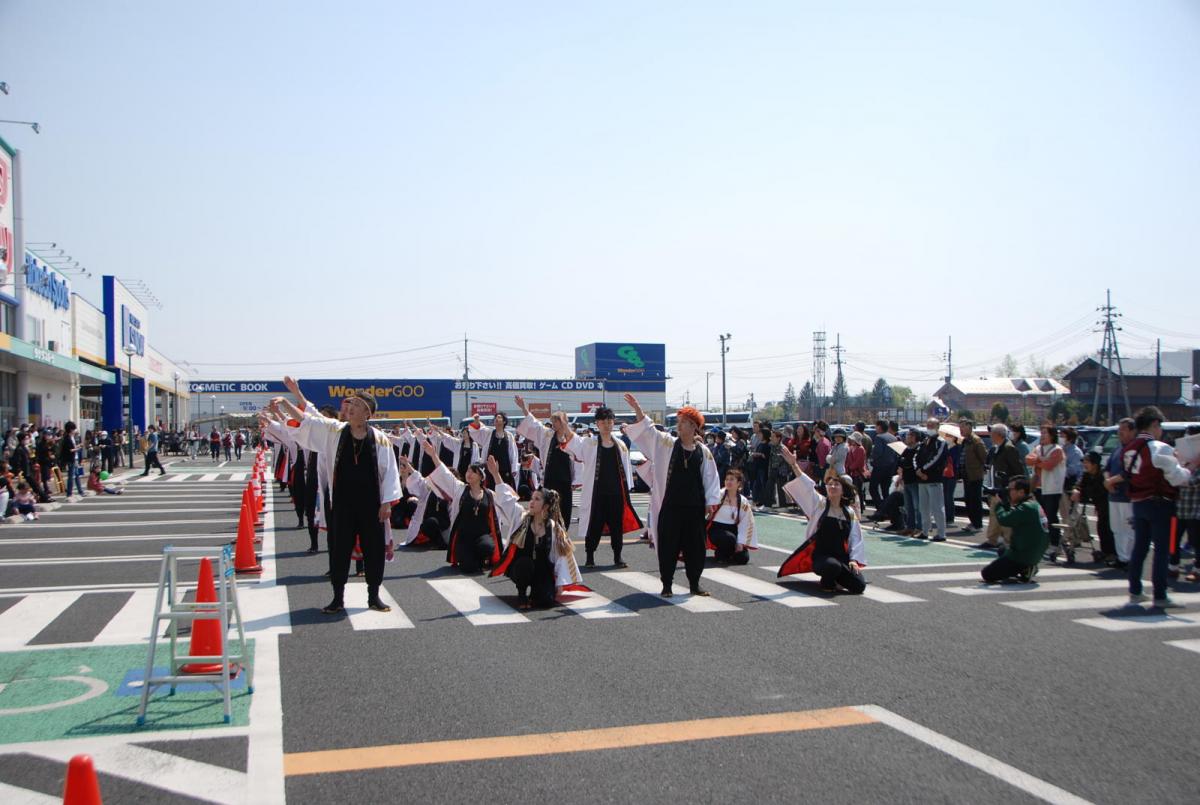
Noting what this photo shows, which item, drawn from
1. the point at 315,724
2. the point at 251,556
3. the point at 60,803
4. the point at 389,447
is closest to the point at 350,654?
the point at 315,724

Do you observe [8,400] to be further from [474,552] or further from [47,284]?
[474,552]

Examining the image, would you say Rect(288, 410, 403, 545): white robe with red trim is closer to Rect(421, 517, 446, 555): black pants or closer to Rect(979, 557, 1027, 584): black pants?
Rect(421, 517, 446, 555): black pants

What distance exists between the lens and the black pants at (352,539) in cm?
848

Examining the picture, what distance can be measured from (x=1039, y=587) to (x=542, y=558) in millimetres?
5252

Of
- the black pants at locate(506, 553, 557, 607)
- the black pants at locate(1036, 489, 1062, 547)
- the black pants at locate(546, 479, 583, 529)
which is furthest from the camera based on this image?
the black pants at locate(546, 479, 583, 529)

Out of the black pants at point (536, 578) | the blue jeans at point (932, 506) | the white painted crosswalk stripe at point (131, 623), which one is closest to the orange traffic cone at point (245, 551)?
the white painted crosswalk stripe at point (131, 623)

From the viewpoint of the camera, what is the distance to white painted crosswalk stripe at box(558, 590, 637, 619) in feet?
28.0

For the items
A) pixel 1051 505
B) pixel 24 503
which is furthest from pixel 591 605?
pixel 24 503

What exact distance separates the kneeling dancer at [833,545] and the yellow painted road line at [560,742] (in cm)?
401

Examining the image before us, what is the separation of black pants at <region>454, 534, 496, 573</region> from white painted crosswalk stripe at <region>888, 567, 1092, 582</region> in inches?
182

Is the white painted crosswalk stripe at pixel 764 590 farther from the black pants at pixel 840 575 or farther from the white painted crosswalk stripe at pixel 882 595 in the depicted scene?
the white painted crosswalk stripe at pixel 882 595

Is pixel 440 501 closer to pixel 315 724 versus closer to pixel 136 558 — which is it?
pixel 136 558

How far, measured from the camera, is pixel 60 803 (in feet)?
13.9

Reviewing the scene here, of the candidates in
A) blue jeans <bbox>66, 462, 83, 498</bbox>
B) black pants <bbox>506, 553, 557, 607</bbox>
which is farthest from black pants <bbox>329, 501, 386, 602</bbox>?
blue jeans <bbox>66, 462, 83, 498</bbox>
